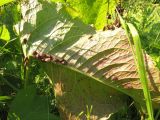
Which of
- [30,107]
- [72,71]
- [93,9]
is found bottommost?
[30,107]

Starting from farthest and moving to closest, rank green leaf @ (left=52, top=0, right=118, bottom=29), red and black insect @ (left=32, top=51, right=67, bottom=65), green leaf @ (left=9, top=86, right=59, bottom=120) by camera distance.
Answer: green leaf @ (left=52, top=0, right=118, bottom=29) < red and black insect @ (left=32, top=51, right=67, bottom=65) < green leaf @ (left=9, top=86, right=59, bottom=120)

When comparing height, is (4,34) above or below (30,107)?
above

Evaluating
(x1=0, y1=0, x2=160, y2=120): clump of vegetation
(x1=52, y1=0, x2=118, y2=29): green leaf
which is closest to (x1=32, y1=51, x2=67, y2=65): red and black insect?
(x1=0, y1=0, x2=160, y2=120): clump of vegetation

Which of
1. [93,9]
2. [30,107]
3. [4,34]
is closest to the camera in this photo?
[30,107]

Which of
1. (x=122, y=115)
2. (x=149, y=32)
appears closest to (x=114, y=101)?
(x=122, y=115)

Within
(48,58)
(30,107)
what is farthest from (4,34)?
(30,107)

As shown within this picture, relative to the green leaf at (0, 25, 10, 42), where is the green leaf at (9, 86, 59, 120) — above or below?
below

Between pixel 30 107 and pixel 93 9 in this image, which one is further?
pixel 93 9

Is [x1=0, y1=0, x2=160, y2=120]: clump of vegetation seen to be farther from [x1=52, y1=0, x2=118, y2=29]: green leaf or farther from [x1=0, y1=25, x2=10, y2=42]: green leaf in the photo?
[x1=52, y1=0, x2=118, y2=29]: green leaf

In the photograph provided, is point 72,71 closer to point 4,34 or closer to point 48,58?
point 48,58
